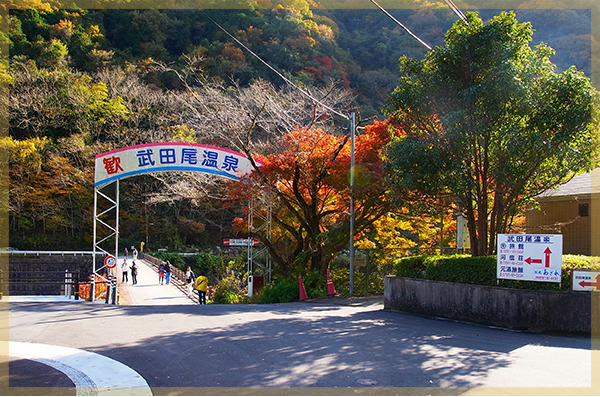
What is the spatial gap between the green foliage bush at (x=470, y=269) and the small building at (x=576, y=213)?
492 cm

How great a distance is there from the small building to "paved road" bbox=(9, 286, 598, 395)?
8.06 m

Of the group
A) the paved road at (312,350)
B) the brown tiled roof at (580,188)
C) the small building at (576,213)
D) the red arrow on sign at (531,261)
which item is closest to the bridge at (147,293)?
the paved road at (312,350)

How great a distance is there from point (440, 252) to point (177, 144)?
40.0ft

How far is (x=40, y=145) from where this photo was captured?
42219mm

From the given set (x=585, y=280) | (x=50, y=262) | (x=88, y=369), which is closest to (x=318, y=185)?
(x=585, y=280)

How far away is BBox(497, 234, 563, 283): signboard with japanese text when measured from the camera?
1038cm

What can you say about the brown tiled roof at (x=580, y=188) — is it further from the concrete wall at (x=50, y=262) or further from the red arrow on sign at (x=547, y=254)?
the concrete wall at (x=50, y=262)

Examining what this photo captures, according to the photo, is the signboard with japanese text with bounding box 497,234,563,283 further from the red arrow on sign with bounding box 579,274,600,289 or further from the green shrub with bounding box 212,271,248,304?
the green shrub with bounding box 212,271,248,304

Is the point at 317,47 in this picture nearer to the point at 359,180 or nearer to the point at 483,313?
the point at 359,180

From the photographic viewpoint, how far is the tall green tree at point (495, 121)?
444 inches

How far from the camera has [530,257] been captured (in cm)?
1069

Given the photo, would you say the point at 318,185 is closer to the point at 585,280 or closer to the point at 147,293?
the point at 585,280

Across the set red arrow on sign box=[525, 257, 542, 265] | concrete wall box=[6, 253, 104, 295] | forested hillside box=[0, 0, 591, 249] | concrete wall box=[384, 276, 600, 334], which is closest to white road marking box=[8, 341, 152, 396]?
concrete wall box=[384, 276, 600, 334]

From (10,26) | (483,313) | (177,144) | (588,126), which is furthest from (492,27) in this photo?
(10,26)
